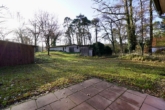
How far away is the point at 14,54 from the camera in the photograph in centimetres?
750

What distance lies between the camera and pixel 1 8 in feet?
26.0

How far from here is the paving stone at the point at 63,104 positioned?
6.40 feet

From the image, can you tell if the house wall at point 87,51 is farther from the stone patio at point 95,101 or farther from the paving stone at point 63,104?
the paving stone at point 63,104

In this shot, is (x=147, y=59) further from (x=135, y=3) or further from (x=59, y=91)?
(x=59, y=91)

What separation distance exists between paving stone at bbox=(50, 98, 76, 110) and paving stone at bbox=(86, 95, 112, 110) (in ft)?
1.43

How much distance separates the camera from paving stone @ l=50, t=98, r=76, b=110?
195 cm

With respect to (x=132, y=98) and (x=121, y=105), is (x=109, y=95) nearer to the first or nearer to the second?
(x=121, y=105)

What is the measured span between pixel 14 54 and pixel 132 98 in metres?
8.89

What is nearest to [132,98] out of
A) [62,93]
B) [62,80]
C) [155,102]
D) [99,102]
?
[155,102]

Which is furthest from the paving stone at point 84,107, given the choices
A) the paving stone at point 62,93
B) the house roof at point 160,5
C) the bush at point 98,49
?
the bush at point 98,49

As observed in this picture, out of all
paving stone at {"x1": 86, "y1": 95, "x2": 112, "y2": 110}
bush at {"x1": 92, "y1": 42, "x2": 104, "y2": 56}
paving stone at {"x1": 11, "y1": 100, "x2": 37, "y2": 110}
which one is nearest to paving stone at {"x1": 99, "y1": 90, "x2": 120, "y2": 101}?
paving stone at {"x1": 86, "y1": 95, "x2": 112, "y2": 110}

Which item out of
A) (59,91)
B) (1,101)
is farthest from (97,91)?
(1,101)

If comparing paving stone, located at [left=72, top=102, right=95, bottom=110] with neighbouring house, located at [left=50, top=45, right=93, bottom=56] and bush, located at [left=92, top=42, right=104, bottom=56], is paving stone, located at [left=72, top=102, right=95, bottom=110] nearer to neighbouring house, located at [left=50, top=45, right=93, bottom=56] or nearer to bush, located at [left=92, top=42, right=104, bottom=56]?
bush, located at [left=92, top=42, right=104, bottom=56]

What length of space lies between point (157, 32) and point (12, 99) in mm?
14266
